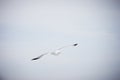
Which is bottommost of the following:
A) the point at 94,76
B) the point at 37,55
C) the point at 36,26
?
the point at 94,76

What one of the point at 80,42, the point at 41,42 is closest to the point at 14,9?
the point at 41,42

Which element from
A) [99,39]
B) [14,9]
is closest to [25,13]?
[14,9]

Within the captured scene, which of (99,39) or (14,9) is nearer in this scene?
(14,9)

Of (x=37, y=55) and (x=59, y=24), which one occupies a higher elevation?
(x=59, y=24)

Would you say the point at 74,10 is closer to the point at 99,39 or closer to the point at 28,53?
the point at 99,39

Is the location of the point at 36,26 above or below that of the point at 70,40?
above

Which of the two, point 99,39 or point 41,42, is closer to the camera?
point 41,42

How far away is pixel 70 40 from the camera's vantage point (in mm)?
1696

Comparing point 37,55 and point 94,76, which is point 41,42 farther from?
point 94,76

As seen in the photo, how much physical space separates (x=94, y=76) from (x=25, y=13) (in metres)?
0.92

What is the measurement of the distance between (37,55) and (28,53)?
9cm

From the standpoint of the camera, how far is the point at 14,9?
1.65 meters

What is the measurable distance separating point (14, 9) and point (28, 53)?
44 centimetres

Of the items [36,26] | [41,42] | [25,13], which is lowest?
[41,42]
